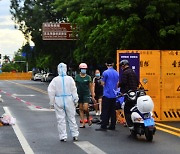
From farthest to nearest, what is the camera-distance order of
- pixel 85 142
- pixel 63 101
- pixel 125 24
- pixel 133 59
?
pixel 125 24
pixel 133 59
pixel 63 101
pixel 85 142

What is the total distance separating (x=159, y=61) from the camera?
618 inches

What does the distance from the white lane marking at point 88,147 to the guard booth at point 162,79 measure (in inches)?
195

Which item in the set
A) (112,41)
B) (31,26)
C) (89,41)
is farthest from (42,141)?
(31,26)

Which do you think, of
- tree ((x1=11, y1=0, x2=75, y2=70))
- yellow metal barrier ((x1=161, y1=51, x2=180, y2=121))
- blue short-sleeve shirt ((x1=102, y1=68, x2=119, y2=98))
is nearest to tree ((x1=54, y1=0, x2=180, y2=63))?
yellow metal barrier ((x1=161, y1=51, x2=180, y2=121))

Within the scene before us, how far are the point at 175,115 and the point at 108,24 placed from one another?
17930 mm

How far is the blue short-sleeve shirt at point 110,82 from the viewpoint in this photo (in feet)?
44.0

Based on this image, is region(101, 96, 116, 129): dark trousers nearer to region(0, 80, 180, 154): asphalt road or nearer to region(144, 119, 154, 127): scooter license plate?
region(0, 80, 180, 154): asphalt road

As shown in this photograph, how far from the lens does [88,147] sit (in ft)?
34.7

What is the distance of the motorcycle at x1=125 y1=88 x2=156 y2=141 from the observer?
11.3 m

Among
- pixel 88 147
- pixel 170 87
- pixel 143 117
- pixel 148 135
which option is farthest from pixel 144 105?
pixel 170 87

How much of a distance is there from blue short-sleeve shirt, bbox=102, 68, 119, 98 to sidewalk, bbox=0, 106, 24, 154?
8.92 ft

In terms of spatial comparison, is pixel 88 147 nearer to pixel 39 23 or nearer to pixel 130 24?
pixel 130 24

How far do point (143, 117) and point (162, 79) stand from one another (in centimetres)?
445

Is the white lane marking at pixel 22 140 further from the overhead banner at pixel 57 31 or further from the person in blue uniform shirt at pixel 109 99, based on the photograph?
the overhead banner at pixel 57 31
